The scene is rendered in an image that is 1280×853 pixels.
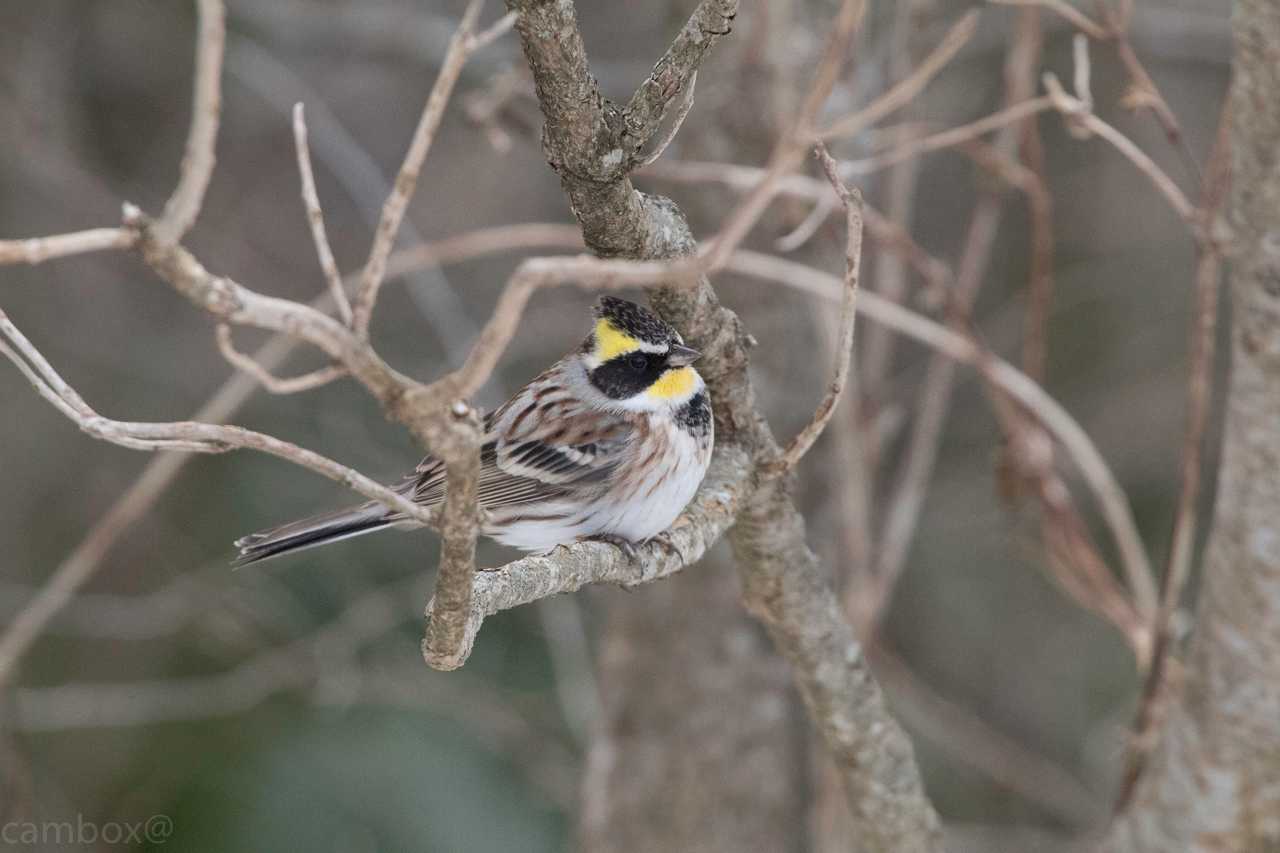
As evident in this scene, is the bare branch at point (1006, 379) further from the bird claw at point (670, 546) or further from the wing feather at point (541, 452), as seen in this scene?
the bird claw at point (670, 546)

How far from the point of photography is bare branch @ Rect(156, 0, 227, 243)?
1.10 metres

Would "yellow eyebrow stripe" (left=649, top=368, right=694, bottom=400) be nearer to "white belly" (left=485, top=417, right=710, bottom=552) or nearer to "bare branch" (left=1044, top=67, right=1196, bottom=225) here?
"white belly" (left=485, top=417, right=710, bottom=552)

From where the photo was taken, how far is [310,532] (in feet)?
8.93

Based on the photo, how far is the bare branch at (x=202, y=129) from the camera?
1.10 metres

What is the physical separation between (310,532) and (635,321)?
807 millimetres

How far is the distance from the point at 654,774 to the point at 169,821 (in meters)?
2.00

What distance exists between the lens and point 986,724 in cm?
584

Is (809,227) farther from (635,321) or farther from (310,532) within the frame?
(310,532)

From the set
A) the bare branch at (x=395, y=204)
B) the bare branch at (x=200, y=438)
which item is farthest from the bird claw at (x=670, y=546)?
the bare branch at (x=395, y=204)

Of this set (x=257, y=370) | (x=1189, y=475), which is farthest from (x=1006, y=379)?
(x=257, y=370)

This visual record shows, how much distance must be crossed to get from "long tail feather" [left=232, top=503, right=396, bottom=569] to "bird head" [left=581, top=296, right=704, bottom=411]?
64 centimetres

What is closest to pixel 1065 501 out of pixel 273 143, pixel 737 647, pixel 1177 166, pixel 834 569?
pixel 834 569

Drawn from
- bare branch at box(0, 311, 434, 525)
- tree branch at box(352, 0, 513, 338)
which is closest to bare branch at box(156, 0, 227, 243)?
tree branch at box(352, 0, 513, 338)

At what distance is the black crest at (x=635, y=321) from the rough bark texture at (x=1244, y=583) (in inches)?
44.4
